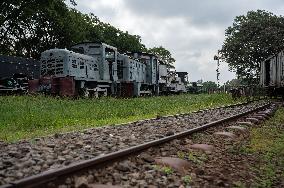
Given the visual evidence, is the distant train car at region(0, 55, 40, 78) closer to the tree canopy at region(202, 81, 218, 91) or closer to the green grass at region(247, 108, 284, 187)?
the green grass at region(247, 108, 284, 187)

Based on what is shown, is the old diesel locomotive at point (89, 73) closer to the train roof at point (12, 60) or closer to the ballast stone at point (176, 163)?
the train roof at point (12, 60)

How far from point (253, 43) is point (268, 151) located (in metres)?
48.2

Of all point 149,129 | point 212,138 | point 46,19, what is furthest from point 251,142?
point 46,19

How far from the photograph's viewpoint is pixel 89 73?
73.9ft

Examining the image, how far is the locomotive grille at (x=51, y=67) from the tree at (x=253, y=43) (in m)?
35.4

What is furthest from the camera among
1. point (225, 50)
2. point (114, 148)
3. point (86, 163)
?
point (225, 50)

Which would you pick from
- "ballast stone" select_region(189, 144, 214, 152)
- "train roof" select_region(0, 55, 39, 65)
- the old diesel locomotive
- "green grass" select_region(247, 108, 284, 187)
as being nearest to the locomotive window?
the old diesel locomotive

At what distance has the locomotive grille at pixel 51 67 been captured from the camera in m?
21.1

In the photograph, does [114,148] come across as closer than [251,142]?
Yes

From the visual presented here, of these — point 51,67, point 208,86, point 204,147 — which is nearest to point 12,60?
point 51,67

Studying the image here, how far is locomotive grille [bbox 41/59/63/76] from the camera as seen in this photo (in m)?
21.1

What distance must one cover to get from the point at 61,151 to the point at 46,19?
43481mm

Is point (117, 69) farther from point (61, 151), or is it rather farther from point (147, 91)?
point (61, 151)

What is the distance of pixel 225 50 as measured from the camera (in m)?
54.6
